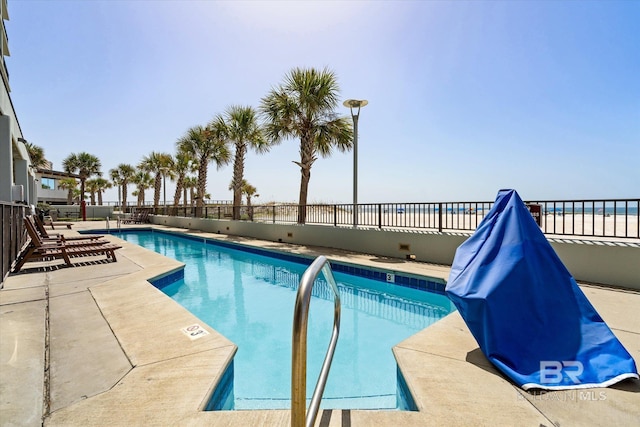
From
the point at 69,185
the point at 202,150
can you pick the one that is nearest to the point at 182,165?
the point at 202,150

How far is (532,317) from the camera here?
7.16 ft

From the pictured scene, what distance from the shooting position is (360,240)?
27.1ft

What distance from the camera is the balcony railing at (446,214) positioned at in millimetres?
Result: 5184

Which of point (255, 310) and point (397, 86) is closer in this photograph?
point (255, 310)

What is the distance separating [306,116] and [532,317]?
10061mm

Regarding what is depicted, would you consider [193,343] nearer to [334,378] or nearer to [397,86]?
[334,378]

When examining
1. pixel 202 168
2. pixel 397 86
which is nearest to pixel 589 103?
pixel 397 86

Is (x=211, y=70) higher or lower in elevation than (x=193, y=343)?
higher

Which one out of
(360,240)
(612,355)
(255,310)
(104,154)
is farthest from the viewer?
(104,154)

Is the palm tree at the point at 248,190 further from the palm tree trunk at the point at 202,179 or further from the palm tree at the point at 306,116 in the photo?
the palm tree at the point at 306,116

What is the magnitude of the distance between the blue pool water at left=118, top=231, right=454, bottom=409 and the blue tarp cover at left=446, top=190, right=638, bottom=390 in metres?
0.99

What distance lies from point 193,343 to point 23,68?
47.6ft

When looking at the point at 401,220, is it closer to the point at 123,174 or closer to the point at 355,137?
the point at 355,137

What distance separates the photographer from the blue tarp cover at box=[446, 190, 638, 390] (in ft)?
6.68
